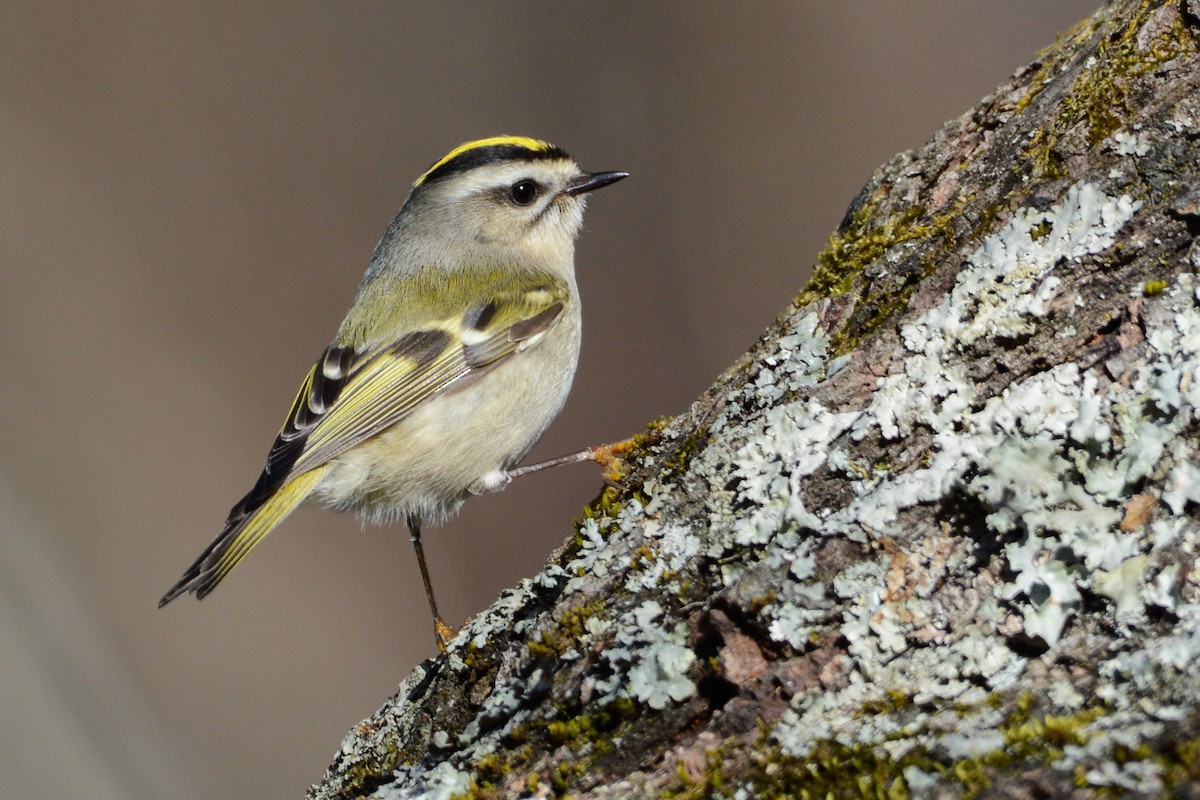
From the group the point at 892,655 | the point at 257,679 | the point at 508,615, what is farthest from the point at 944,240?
the point at 257,679

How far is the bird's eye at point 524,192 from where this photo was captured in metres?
3.35

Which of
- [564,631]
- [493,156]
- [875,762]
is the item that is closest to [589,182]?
[493,156]

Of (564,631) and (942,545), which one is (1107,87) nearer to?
(942,545)

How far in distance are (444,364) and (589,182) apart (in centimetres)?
97

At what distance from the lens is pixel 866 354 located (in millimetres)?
1508

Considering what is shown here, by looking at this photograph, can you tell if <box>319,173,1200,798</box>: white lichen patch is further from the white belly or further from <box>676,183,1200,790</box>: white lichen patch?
the white belly

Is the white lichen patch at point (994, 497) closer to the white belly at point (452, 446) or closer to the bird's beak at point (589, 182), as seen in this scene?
the white belly at point (452, 446)

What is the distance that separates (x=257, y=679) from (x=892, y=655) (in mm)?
4410

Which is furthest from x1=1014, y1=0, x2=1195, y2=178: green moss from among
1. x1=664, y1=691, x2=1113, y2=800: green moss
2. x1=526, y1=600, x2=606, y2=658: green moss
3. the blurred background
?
the blurred background

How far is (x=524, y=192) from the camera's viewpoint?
3.37 metres

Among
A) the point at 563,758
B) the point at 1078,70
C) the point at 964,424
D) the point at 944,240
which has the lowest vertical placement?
the point at 563,758

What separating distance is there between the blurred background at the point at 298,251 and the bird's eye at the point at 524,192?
1.50 meters

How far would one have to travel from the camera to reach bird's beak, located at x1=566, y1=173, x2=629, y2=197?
337 centimetres

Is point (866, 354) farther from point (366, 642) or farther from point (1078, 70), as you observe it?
point (366, 642)
